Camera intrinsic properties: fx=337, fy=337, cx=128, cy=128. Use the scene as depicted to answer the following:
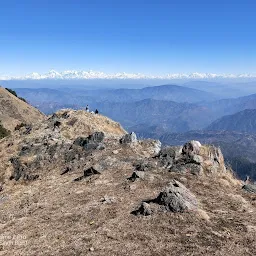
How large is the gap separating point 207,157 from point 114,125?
3173cm

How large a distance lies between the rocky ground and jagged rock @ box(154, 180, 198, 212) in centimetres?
6

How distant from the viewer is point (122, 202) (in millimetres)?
22047

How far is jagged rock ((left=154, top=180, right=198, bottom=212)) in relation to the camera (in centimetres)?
1972

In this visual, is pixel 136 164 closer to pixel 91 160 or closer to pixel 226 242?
pixel 91 160

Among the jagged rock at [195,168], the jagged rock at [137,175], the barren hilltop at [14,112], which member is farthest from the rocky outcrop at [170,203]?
the barren hilltop at [14,112]

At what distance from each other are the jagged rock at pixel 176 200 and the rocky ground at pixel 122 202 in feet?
0.20

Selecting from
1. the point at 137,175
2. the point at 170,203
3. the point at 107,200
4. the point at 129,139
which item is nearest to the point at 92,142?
the point at 129,139

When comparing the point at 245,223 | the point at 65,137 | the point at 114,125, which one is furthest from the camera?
the point at 114,125

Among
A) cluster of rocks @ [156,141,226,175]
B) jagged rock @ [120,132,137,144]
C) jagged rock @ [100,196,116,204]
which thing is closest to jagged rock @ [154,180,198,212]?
jagged rock @ [100,196,116,204]

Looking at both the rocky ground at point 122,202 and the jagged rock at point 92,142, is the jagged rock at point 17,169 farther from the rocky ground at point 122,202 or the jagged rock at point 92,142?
the jagged rock at point 92,142

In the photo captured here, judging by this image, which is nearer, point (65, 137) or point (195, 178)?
point (195, 178)

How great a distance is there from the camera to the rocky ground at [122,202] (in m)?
16.7

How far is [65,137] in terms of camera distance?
46094mm

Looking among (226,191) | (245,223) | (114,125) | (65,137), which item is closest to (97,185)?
(226,191)
